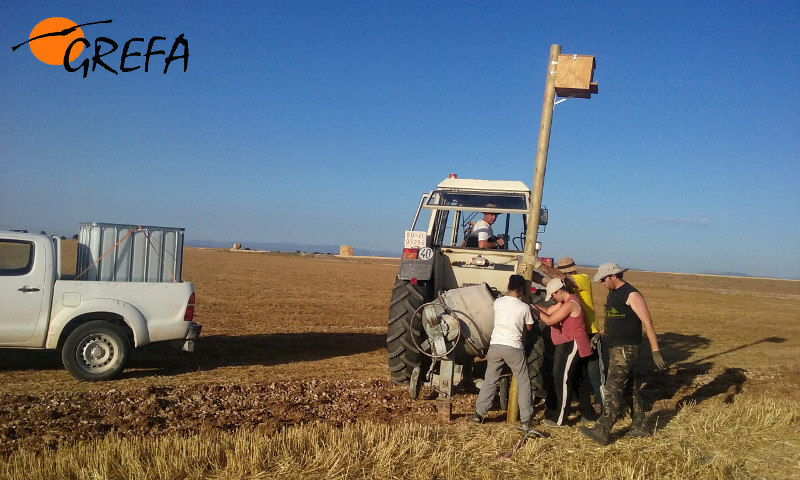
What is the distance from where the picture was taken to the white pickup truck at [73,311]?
7703mm

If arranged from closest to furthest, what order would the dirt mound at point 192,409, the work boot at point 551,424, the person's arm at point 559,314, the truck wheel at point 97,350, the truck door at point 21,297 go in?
the dirt mound at point 192,409 → the person's arm at point 559,314 → the work boot at point 551,424 → the truck door at point 21,297 → the truck wheel at point 97,350

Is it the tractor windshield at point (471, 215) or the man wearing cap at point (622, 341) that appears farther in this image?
the tractor windshield at point (471, 215)

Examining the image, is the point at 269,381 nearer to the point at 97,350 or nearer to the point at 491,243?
the point at 97,350

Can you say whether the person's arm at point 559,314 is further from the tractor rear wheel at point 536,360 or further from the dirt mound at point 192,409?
the dirt mound at point 192,409

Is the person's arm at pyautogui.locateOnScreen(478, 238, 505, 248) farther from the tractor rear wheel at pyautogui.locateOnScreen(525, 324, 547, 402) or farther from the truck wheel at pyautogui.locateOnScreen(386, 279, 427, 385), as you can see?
the tractor rear wheel at pyautogui.locateOnScreen(525, 324, 547, 402)

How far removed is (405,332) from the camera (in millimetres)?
7500

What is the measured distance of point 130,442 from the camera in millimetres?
5078

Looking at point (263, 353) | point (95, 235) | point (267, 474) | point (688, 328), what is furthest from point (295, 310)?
point (267, 474)

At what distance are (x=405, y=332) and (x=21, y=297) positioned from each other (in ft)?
15.5

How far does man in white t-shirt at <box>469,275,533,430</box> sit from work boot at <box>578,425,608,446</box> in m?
0.56

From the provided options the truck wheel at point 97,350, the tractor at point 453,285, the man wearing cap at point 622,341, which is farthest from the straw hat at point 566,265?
the truck wheel at point 97,350

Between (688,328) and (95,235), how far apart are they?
15655mm

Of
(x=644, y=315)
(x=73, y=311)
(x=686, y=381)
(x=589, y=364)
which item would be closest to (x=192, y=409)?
(x=73, y=311)

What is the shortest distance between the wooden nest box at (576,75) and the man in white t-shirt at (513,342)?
2002 millimetres
